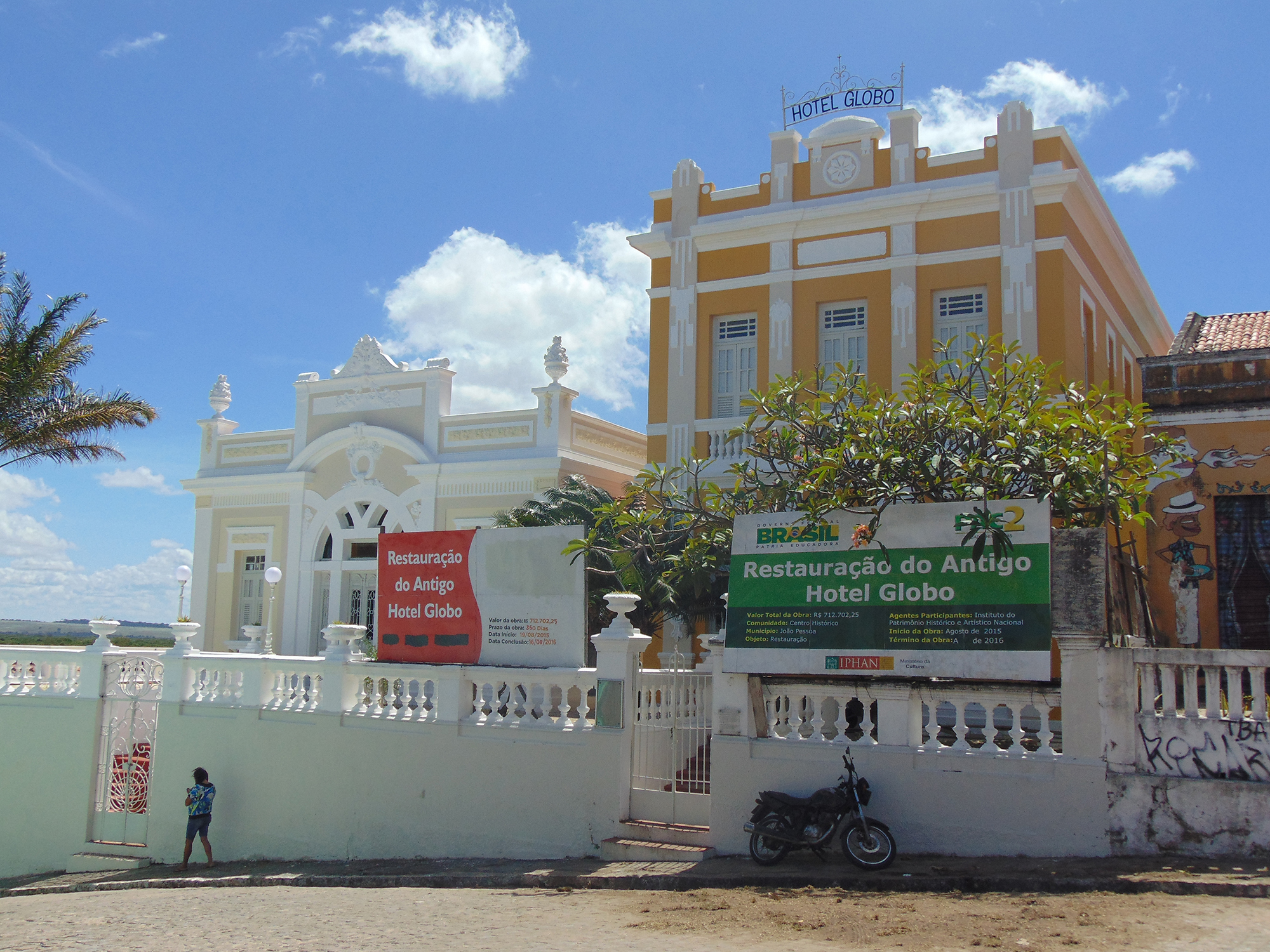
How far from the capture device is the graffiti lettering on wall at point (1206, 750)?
24.1 ft

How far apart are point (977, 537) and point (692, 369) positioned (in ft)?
32.3

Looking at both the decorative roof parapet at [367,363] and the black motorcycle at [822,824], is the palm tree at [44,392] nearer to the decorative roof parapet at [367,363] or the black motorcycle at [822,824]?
the decorative roof parapet at [367,363]

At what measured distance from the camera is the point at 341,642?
1171 centimetres

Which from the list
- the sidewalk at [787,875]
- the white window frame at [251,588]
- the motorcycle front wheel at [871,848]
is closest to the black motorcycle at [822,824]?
the motorcycle front wheel at [871,848]

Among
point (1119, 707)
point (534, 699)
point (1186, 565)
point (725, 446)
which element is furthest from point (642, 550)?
point (1186, 565)

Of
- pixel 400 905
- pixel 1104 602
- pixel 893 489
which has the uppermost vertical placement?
pixel 893 489

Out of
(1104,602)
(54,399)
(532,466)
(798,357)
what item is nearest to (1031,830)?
(1104,602)

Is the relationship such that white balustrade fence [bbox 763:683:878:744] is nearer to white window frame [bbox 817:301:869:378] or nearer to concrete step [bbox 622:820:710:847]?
concrete step [bbox 622:820:710:847]

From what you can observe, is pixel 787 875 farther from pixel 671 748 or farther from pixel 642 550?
pixel 642 550

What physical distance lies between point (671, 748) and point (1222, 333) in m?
14.2

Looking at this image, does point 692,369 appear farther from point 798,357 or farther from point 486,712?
point 486,712

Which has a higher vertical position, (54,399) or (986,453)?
(54,399)

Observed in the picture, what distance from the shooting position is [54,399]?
21.0 meters

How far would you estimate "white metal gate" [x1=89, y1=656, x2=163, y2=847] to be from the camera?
13117mm
